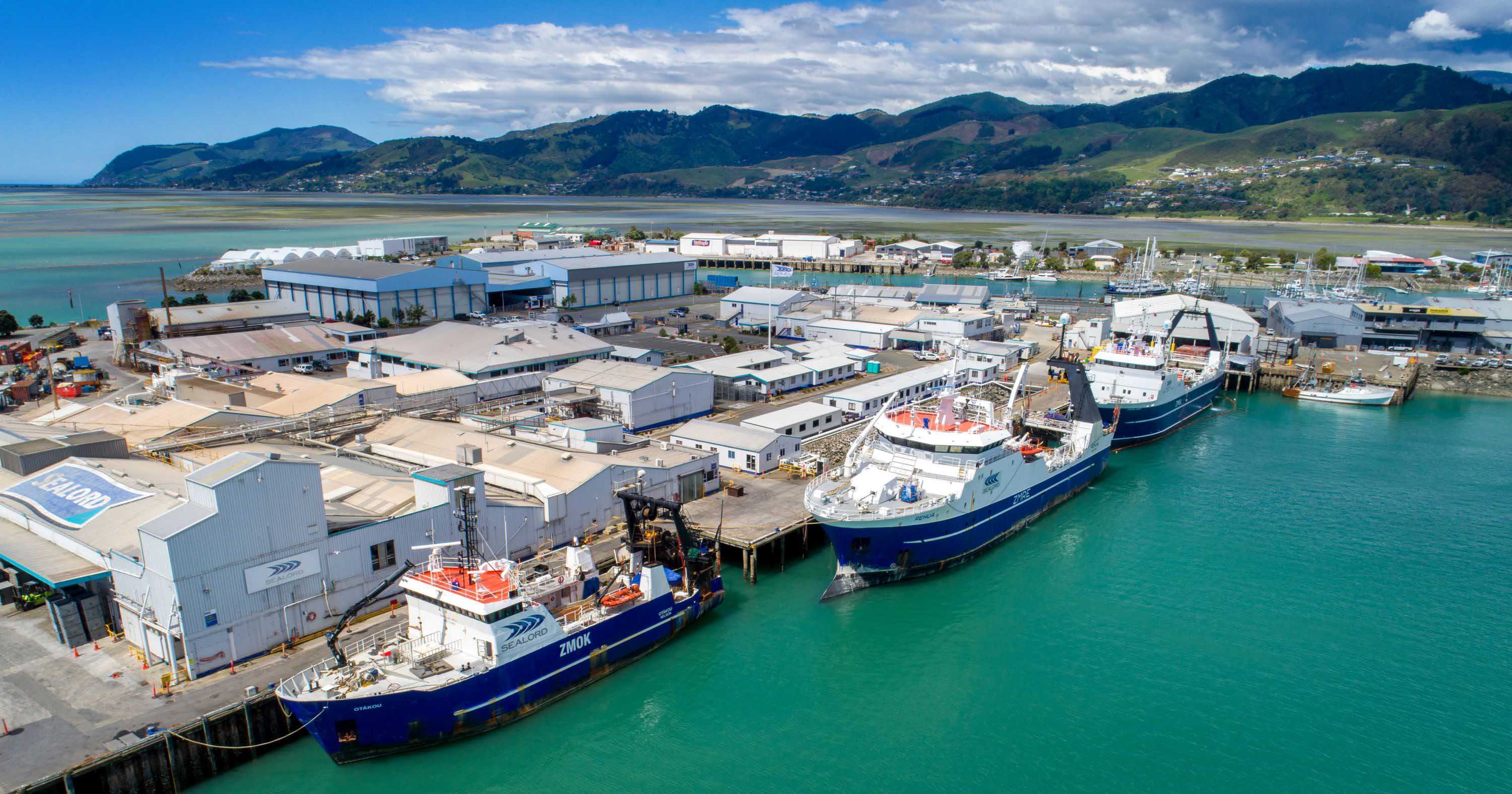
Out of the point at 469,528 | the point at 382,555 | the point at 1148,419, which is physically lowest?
the point at 1148,419

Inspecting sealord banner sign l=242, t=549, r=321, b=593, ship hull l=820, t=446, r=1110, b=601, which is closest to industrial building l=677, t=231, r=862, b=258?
ship hull l=820, t=446, r=1110, b=601

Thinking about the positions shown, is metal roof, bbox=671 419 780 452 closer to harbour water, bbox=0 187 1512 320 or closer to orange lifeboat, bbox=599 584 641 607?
Answer: orange lifeboat, bbox=599 584 641 607

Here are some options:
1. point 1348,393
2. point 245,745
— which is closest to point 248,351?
point 245,745

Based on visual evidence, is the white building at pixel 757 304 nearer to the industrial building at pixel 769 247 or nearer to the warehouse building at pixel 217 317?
the warehouse building at pixel 217 317

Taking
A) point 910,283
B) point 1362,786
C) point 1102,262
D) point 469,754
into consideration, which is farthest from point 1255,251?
point 469,754

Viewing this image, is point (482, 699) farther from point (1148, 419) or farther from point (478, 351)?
point (1148, 419)

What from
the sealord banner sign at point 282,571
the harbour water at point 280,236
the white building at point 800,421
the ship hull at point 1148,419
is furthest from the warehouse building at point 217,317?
the ship hull at point 1148,419
